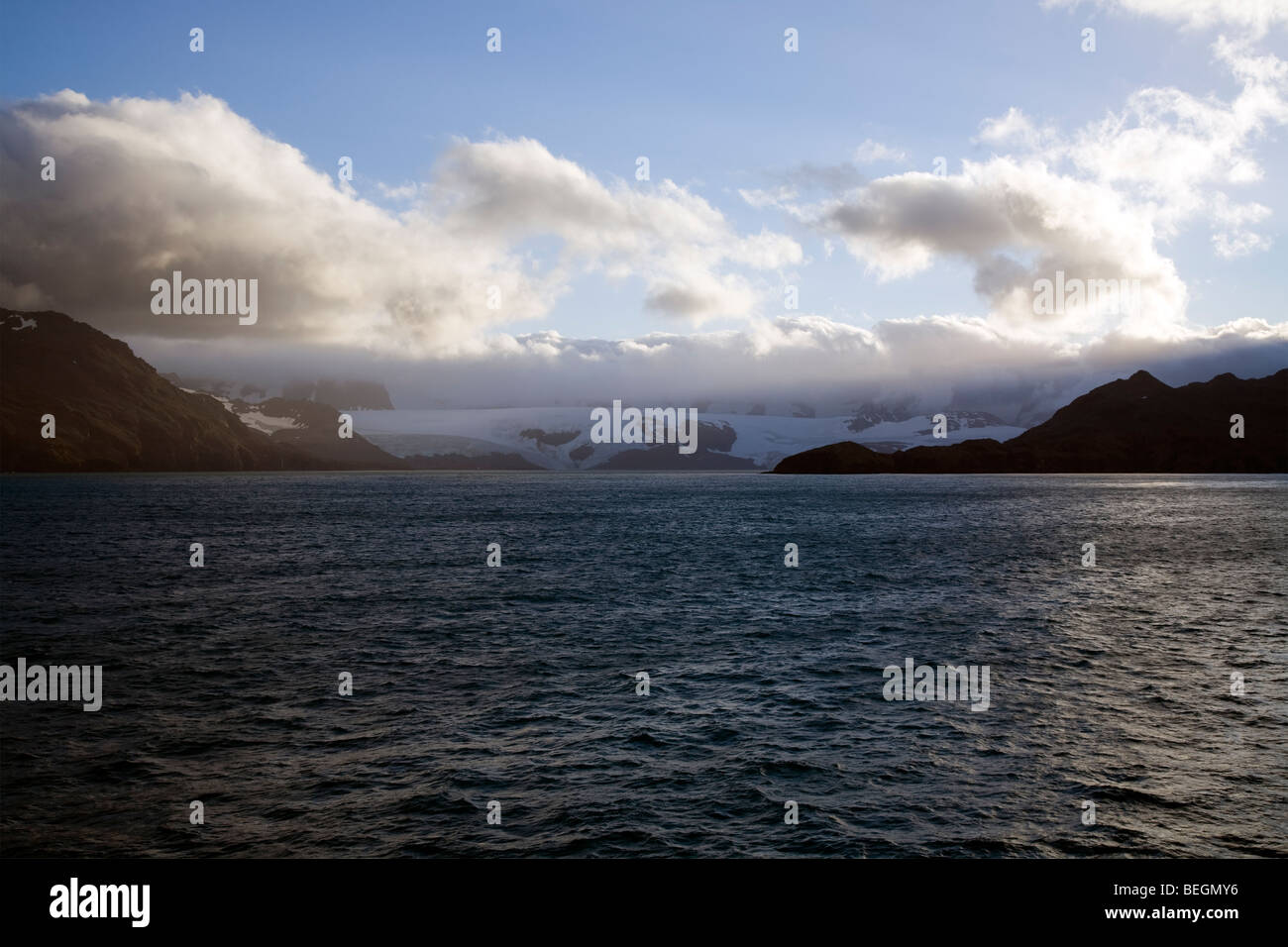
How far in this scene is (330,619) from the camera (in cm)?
5153

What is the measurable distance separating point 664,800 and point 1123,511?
17538cm

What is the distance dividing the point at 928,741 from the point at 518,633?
25538 mm

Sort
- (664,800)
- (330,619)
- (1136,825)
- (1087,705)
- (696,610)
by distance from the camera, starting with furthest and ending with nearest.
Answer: (696,610) → (330,619) → (1087,705) → (664,800) → (1136,825)

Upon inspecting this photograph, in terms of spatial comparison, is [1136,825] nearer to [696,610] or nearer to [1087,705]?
[1087,705]

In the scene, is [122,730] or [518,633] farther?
[518,633]

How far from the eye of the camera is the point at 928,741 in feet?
91.4

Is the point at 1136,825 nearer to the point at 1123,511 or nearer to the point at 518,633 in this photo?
the point at 518,633

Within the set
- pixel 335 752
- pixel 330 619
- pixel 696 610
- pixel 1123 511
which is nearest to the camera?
pixel 335 752

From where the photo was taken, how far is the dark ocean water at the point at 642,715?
21.1 metres

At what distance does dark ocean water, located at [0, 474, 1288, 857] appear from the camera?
21094 mm

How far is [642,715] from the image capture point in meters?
30.7
